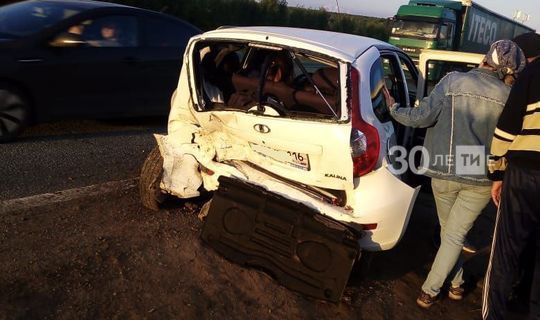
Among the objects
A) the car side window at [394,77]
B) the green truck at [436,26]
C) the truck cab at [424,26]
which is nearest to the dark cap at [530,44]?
the car side window at [394,77]

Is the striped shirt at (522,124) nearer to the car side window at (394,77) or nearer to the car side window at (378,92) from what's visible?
the car side window at (378,92)

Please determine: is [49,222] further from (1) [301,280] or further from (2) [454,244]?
(2) [454,244]

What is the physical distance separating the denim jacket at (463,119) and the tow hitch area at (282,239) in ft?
2.66

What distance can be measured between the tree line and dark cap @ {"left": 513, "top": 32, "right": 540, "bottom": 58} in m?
14.1

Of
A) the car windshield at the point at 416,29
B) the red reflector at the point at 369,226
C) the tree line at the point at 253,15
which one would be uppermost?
the red reflector at the point at 369,226

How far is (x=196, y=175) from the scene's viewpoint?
13.4 feet

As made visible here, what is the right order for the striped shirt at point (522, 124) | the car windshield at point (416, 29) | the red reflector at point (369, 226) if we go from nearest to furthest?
the striped shirt at point (522, 124) → the red reflector at point (369, 226) → the car windshield at point (416, 29)

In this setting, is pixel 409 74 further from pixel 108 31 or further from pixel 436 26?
pixel 436 26

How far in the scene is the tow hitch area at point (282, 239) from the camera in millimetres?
3377

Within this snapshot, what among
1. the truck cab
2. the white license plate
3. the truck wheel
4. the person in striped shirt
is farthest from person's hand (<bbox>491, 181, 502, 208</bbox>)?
the truck cab

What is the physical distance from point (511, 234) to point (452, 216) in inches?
15.8

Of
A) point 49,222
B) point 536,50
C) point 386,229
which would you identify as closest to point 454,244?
point 386,229

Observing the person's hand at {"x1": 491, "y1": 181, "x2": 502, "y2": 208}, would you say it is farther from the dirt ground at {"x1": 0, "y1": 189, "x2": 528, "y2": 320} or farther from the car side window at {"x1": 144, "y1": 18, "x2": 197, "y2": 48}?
the car side window at {"x1": 144, "y1": 18, "x2": 197, "y2": 48}

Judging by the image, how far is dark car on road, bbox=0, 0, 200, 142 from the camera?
5.61m
